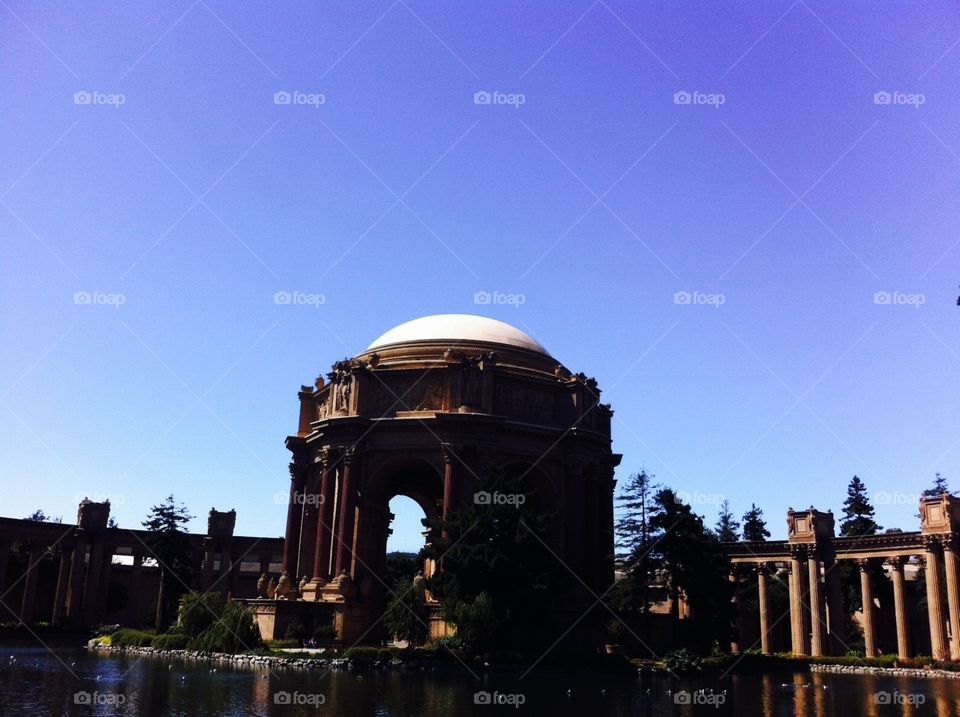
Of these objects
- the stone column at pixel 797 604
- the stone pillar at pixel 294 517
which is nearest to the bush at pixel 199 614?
the stone pillar at pixel 294 517

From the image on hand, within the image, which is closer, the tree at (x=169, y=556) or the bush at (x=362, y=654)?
the bush at (x=362, y=654)

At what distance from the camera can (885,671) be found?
4728 cm

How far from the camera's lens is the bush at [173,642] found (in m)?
42.8

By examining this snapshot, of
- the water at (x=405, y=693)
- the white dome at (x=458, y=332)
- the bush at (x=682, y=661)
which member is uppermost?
the white dome at (x=458, y=332)

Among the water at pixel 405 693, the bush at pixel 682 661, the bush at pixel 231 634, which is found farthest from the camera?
the bush at pixel 231 634

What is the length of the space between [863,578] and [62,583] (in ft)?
200

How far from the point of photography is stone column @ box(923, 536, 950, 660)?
161 feet

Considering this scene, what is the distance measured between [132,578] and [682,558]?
53.3 metres

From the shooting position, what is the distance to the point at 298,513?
60.2 meters

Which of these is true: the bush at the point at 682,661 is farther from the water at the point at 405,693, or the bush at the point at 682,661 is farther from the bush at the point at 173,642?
the bush at the point at 173,642

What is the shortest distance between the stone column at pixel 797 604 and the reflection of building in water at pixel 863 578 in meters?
0.06

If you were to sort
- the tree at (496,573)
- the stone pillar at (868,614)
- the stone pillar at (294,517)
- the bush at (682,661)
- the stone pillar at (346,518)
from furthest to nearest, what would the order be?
the stone pillar at (294,517)
the stone pillar at (868,614)
the stone pillar at (346,518)
the bush at (682,661)
the tree at (496,573)

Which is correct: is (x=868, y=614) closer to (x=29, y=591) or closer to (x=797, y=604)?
(x=797, y=604)

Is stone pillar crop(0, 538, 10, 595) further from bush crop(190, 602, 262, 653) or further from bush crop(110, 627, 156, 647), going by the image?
bush crop(190, 602, 262, 653)
